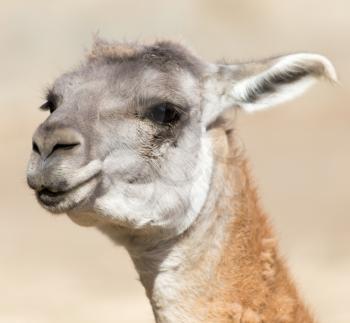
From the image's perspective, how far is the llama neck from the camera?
732 centimetres

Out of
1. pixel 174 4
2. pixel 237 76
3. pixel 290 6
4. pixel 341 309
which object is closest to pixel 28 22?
pixel 174 4

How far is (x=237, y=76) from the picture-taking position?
802cm

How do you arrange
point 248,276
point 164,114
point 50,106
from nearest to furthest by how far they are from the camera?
point 248,276 → point 164,114 → point 50,106

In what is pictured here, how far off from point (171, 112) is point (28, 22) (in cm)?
2089

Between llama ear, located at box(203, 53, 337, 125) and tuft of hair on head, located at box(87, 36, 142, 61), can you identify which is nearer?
llama ear, located at box(203, 53, 337, 125)

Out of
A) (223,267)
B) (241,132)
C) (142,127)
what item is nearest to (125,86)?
(142,127)

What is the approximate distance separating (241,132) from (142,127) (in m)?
16.8

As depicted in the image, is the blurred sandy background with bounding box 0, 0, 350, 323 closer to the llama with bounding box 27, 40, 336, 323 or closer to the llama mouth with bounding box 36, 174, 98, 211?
the llama with bounding box 27, 40, 336, 323

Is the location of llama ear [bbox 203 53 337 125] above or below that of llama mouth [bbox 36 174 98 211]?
above

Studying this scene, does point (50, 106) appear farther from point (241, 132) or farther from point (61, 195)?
point (241, 132)

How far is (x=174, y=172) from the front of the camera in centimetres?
769

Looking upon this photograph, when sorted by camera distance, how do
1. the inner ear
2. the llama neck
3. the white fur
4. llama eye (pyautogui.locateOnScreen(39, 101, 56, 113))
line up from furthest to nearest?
llama eye (pyautogui.locateOnScreen(39, 101, 56, 113))
the inner ear
the white fur
the llama neck

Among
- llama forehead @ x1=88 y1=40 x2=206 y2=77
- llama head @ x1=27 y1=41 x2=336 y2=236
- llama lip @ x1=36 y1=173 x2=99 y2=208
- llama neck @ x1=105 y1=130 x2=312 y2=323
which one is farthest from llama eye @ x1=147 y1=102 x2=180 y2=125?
llama lip @ x1=36 y1=173 x2=99 y2=208

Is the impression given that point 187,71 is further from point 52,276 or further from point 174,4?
point 174,4
